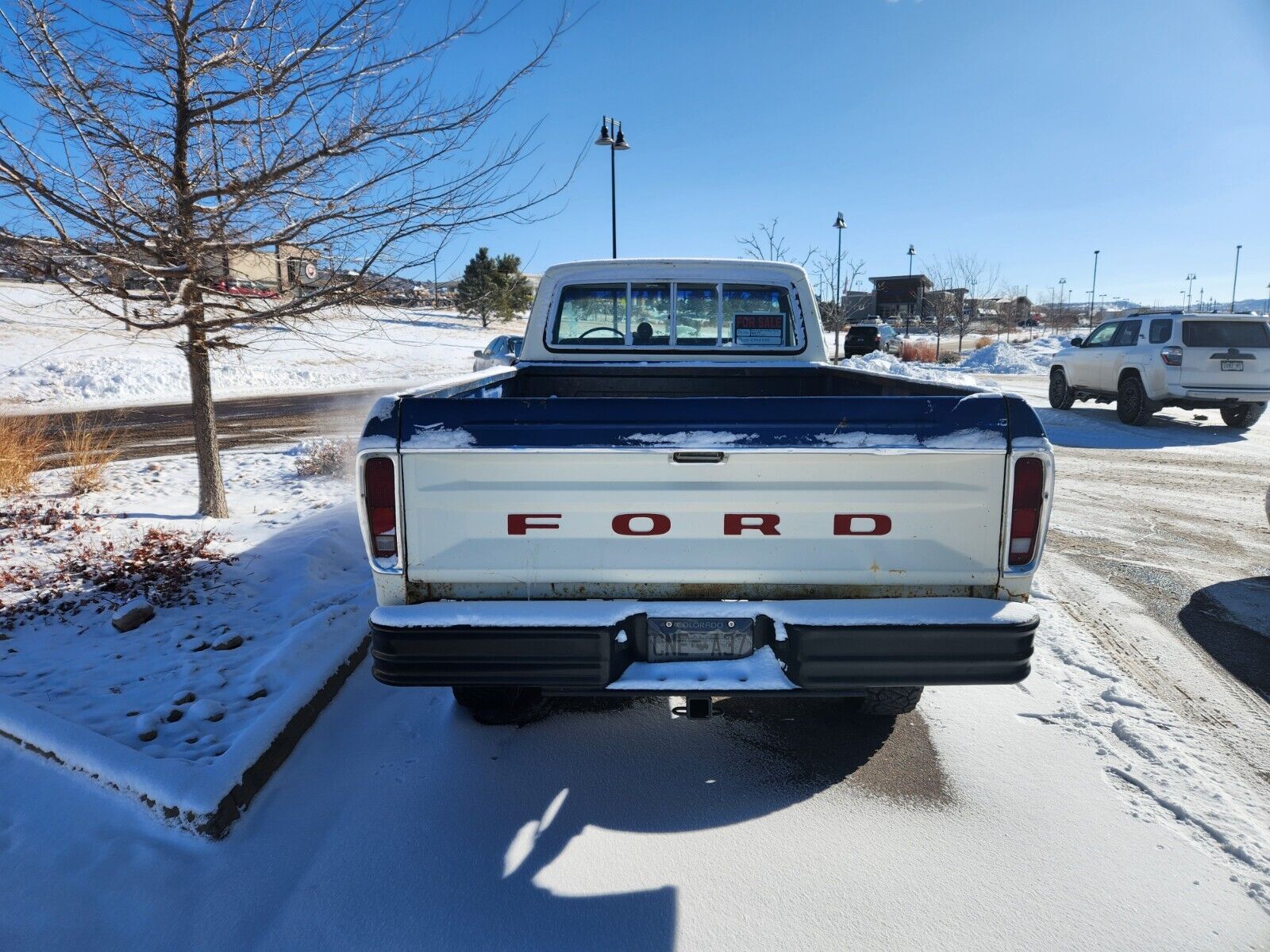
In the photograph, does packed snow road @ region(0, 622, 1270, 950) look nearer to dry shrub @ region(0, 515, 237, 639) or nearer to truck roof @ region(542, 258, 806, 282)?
dry shrub @ region(0, 515, 237, 639)

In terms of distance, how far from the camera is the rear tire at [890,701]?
10.9ft

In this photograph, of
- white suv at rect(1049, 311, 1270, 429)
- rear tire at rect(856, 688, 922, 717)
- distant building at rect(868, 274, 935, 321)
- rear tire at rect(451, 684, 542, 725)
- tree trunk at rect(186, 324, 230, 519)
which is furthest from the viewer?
distant building at rect(868, 274, 935, 321)

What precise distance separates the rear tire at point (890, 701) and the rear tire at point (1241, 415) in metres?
12.6

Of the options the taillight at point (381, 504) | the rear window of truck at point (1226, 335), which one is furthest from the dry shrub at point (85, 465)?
the rear window of truck at point (1226, 335)

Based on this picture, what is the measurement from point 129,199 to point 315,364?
76.2ft

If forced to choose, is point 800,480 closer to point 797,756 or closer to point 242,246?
point 797,756

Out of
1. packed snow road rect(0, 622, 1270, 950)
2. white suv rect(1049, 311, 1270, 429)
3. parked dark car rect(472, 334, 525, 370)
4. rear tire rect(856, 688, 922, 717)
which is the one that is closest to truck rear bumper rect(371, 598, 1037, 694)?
packed snow road rect(0, 622, 1270, 950)

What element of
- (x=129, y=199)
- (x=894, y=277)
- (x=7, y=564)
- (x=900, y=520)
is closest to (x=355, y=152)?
(x=129, y=199)

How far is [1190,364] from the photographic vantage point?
11891 millimetres

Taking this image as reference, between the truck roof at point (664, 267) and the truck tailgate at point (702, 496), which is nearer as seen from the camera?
the truck tailgate at point (702, 496)

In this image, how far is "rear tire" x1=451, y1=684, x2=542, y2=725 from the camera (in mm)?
3438

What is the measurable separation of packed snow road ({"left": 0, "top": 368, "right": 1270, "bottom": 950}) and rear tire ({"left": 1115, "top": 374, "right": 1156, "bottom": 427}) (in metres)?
10.3

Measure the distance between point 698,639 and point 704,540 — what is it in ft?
1.17

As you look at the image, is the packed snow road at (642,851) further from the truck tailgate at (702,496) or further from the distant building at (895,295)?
the distant building at (895,295)
